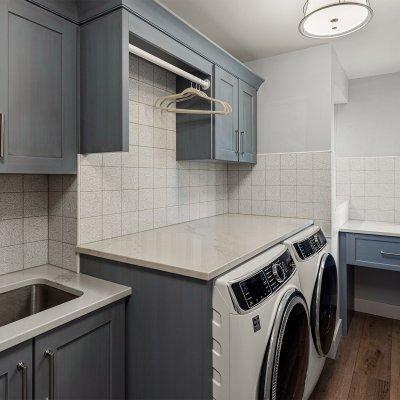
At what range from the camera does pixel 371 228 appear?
8.42ft

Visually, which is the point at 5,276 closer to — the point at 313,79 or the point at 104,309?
the point at 104,309

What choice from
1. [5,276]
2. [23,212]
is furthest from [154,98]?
[5,276]

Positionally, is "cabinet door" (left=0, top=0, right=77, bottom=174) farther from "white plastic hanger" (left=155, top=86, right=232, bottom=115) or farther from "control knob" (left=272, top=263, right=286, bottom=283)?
"control knob" (left=272, top=263, right=286, bottom=283)

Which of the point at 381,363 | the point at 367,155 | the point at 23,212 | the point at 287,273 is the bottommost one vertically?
the point at 381,363

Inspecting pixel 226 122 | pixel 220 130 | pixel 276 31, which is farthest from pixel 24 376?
pixel 276 31

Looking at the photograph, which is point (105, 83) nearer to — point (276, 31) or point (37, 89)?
point (37, 89)

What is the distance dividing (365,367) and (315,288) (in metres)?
0.90

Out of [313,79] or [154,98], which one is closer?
[154,98]

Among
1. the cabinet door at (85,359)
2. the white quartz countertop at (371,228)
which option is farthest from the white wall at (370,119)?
the cabinet door at (85,359)

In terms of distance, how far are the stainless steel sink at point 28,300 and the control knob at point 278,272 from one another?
2.82 ft

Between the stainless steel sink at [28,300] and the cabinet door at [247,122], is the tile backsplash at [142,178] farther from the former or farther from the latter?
the cabinet door at [247,122]

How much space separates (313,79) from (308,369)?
6.77 feet

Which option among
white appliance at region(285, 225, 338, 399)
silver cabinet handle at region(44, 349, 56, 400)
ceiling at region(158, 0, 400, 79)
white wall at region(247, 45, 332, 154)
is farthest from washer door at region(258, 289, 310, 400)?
ceiling at region(158, 0, 400, 79)

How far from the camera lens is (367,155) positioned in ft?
9.77
